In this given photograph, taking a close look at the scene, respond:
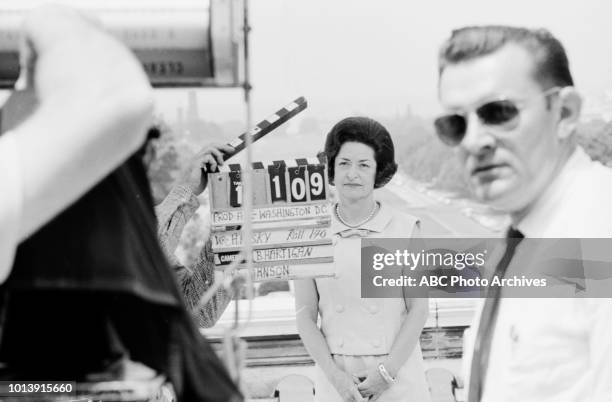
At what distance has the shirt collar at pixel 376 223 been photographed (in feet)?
9.40

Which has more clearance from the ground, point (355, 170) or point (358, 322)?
point (355, 170)

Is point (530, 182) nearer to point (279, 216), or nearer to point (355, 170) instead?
point (279, 216)

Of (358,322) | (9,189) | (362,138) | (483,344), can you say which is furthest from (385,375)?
(9,189)

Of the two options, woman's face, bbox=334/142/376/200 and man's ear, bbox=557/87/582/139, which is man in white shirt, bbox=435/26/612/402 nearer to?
man's ear, bbox=557/87/582/139

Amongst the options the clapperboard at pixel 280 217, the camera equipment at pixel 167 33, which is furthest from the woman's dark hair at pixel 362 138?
the camera equipment at pixel 167 33

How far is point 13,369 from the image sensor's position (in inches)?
33.5

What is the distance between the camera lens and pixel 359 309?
2.81 m

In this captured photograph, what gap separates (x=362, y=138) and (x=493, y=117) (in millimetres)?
1660

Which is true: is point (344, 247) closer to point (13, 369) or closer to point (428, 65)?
point (428, 65)

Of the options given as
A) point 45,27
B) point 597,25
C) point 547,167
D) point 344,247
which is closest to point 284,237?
point 344,247

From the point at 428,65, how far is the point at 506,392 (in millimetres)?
2389

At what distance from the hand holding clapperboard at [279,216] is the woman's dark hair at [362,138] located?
508mm

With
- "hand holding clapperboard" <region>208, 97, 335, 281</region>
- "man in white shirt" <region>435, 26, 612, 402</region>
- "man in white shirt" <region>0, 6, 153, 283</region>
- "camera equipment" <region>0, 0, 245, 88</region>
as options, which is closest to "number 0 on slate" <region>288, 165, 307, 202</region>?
"hand holding clapperboard" <region>208, 97, 335, 281</region>

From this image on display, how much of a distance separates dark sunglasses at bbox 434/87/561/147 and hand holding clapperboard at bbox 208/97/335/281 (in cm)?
92
